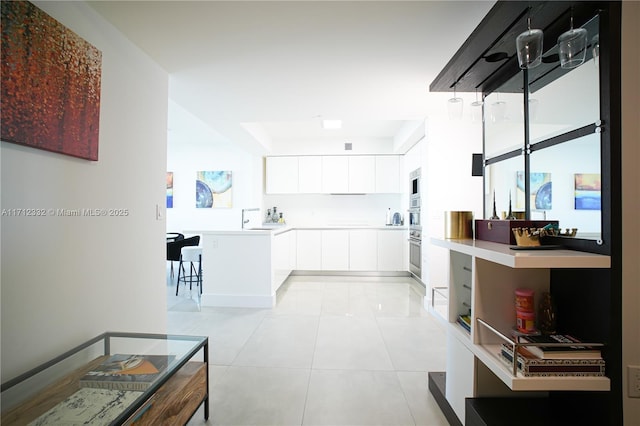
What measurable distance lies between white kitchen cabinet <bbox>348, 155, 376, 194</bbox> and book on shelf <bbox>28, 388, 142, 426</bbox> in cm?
514

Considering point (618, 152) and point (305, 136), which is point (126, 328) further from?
point (305, 136)

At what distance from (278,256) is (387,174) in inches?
113

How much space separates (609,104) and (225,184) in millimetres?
6110

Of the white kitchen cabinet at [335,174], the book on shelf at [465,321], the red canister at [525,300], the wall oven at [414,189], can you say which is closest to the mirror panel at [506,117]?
the red canister at [525,300]

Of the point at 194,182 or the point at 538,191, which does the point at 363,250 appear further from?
the point at 538,191

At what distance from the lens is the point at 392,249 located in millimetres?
5594

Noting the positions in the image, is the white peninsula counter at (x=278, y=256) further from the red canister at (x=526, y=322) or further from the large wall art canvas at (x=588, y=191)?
the large wall art canvas at (x=588, y=191)

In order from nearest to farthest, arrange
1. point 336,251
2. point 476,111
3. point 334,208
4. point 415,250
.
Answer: point 476,111 < point 415,250 < point 336,251 < point 334,208

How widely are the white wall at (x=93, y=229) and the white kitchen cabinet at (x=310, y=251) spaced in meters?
3.38

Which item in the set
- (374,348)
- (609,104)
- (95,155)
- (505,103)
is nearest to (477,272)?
(609,104)

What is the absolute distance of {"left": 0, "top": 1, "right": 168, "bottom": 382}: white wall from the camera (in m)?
1.33

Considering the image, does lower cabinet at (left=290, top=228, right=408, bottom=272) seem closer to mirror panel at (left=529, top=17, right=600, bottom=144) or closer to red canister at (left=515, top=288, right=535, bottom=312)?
mirror panel at (left=529, top=17, right=600, bottom=144)

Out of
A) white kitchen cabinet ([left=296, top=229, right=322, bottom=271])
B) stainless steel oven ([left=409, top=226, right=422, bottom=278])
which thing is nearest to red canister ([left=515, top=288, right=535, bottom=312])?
stainless steel oven ([left=409, top=226, right=422, bottom=278])

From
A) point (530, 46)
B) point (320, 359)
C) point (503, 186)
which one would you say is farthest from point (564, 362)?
point (320, 359)
